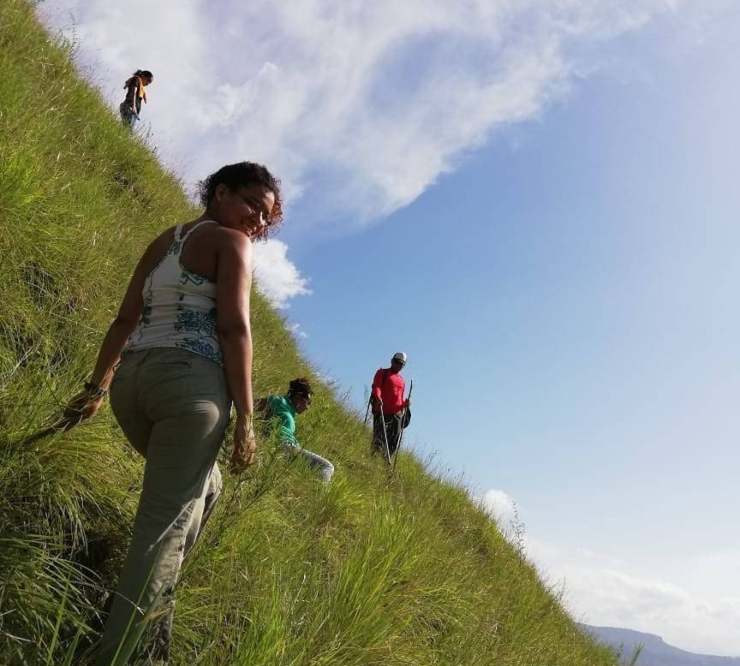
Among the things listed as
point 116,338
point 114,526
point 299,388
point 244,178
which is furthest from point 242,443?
point 299,388

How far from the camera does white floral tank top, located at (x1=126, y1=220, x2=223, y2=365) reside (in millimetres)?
1931

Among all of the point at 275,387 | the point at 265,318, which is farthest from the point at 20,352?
the point at 265,318

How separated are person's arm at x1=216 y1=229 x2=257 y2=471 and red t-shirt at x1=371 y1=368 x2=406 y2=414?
743cm

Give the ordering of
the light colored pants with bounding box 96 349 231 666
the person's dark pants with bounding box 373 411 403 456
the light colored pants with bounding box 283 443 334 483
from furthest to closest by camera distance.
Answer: the person's dark pants with bounding box 373 411 403 456 → the light colored pants with bounding box 283 443 334 483 → the light colored pants with bounding box 96 349 231 666

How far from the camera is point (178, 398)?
1.83 m

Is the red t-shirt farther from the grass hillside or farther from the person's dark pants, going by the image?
the grass hillside

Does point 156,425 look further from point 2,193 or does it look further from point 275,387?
point 275,387

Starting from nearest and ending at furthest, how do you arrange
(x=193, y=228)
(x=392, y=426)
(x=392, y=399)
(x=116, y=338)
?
(x=193, y=228) → (x=116, y=338) → (x=392, y=426) → (x=392, y=399)

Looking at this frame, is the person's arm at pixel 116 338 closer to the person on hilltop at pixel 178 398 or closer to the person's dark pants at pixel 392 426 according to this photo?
the person on hilltop at pixel 178 398

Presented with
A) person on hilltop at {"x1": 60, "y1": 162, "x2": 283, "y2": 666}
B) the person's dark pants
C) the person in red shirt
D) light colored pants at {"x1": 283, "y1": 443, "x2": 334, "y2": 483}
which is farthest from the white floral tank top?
the person in red shirt

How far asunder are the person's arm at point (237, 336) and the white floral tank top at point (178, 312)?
4cm

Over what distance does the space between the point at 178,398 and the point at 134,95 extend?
9641 mm

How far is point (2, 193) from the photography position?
3.43 meters

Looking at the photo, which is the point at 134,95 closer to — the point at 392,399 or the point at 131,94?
the point at 131,94
